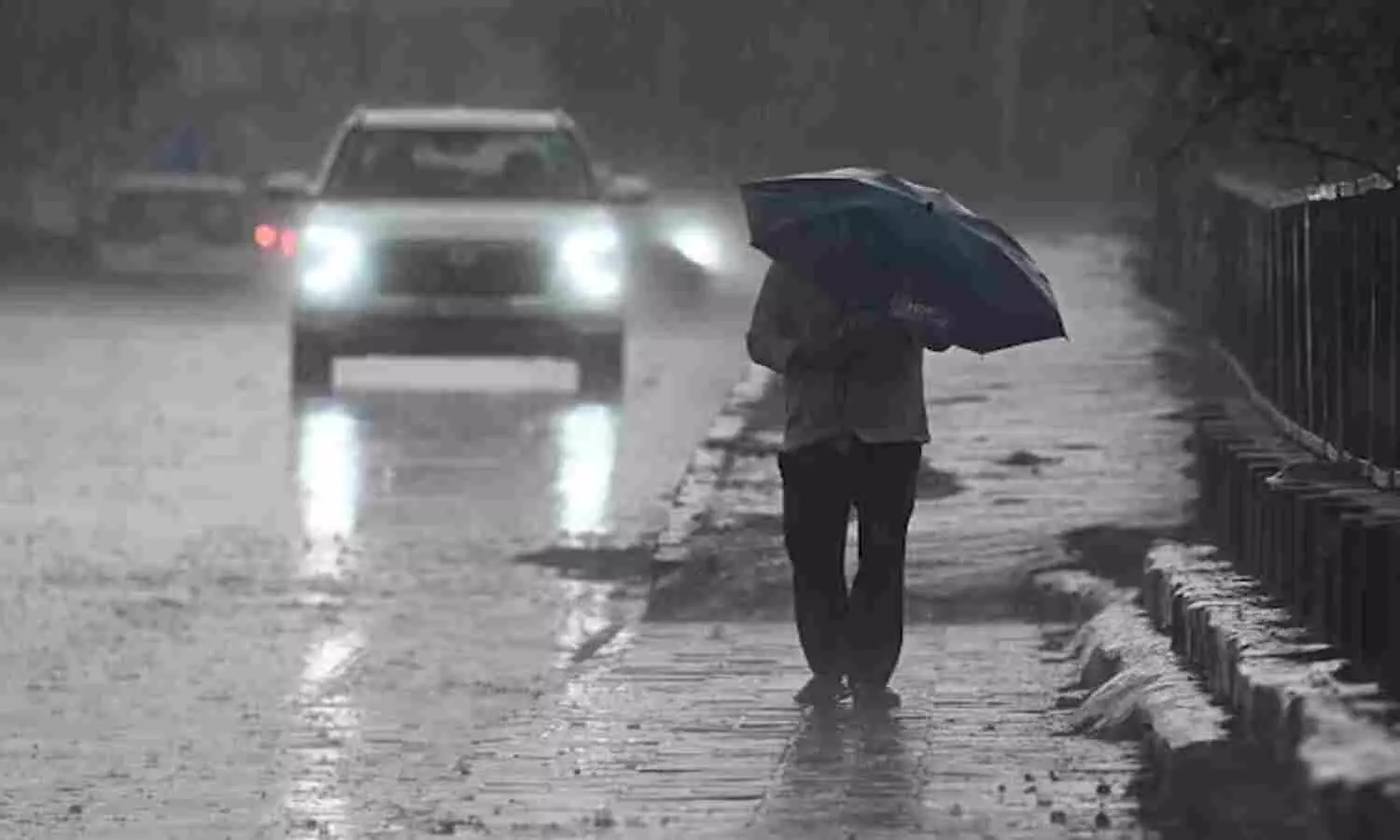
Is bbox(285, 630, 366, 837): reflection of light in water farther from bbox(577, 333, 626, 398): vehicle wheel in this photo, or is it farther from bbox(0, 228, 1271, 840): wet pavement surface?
bbox(577, 333, 626, 398): vehicle wheel

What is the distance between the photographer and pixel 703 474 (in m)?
18.3

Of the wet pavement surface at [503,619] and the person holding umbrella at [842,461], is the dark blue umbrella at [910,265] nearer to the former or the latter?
the person holding umbrella at [842,461]

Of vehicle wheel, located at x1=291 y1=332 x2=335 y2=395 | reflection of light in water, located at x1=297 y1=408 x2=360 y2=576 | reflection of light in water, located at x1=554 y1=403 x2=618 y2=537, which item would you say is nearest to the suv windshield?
vehicle wheel, located at x1=291 y1=332 x2=335 y2=395

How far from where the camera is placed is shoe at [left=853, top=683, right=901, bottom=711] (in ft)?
36.9

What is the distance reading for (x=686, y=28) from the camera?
3472 centimetres

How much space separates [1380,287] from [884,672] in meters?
1.82

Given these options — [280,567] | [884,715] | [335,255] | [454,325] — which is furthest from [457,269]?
[884,715]

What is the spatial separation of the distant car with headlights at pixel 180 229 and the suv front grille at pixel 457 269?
16.3 m

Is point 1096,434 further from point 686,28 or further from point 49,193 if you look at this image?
point 49,193

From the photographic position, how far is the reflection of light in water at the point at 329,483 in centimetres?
1652

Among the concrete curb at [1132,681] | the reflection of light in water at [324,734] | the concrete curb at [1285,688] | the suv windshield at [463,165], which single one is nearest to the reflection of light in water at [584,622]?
the reflection of light in water at [324,734]

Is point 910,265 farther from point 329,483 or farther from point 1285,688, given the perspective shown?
point 329,483

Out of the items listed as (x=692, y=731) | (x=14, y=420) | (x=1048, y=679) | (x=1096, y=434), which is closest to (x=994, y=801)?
(x=692, y=731)

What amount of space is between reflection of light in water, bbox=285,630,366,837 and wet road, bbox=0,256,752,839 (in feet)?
0.06
